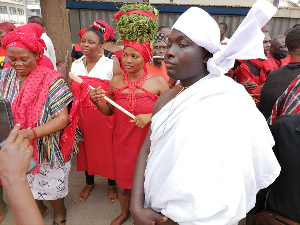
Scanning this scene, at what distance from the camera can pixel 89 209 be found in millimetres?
3080

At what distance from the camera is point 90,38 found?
3.20m

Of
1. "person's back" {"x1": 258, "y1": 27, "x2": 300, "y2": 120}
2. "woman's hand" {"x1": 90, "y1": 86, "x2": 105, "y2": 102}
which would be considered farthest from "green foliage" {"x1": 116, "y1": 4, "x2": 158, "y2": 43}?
"person's back" {"x1": 258, "y1": 27, "x2": 300, "y2": 120}

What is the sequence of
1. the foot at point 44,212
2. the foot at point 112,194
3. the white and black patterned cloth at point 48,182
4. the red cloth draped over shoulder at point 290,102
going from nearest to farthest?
the red cloth draped over shoulder at point 290,102
the white and black patterned cloth at point 48,182
the foot at point 44,212
the foot at point 112,194

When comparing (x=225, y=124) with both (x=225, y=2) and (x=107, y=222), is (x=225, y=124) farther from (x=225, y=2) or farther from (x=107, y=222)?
(x=225, y=2)

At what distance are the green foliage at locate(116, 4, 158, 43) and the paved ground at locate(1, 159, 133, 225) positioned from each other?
6.57 feet

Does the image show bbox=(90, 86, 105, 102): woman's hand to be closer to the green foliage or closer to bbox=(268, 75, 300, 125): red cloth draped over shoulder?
the green foliage

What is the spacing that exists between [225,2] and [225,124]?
454 inches

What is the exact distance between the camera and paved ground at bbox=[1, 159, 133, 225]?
9.48ft

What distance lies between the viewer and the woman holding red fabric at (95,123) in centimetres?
304

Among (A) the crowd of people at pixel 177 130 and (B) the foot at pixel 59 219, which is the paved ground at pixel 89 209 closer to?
(B) the foot at pixel 59 219

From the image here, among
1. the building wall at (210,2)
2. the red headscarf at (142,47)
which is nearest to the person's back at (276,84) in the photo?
the red headscarf at (142,47)

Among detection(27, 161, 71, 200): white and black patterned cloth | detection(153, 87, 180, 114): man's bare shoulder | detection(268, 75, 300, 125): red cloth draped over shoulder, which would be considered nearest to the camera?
detection(153, 87, 180, 114): man's bare shoulder

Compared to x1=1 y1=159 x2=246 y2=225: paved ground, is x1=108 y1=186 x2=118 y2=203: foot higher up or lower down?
higher up

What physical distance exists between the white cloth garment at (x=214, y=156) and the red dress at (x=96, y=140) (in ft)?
5.71
